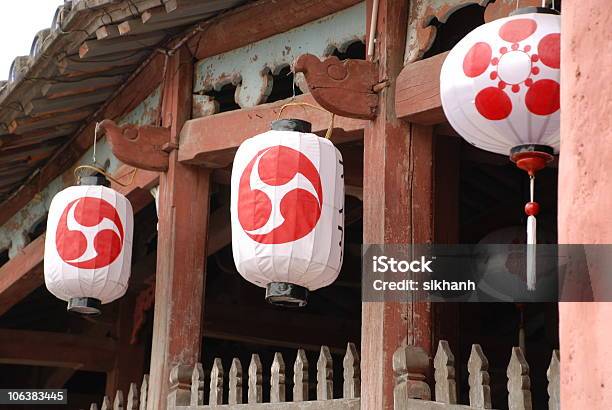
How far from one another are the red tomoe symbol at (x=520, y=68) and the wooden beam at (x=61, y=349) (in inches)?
235

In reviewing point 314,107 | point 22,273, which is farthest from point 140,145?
point 22,273

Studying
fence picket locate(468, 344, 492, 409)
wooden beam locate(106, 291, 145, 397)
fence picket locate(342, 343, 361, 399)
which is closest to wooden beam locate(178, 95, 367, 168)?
fence picket locate(342, 343, 361, 399)

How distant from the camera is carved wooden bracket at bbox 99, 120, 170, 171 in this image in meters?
6.43

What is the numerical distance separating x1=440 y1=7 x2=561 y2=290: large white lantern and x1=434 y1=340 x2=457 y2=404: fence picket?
2.11 feet

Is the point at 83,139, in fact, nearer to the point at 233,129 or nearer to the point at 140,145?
the point at 140,145

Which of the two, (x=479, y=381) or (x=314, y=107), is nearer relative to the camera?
(x=479, y=381)

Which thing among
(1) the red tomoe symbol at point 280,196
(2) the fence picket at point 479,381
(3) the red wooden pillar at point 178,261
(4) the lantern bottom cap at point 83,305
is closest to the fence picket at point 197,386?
(3) the red wooden pillar at point 178,261

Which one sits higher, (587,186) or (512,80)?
(512,80)

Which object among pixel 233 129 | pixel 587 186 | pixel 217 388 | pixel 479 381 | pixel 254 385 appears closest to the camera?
pixel 587 186

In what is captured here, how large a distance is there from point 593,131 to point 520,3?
2.25m

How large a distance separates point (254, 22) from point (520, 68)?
2452 mm

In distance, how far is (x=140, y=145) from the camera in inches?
257

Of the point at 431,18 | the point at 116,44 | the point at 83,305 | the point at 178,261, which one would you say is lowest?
Answer: the point at 83,305

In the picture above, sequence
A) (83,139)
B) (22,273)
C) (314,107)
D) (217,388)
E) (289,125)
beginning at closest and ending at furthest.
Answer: (289,125) < (314,107) < (217,388) < (83,139) < (22,273)
